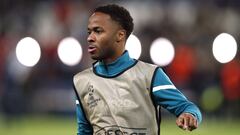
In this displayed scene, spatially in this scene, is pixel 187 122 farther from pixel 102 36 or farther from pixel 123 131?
pixel 102 36

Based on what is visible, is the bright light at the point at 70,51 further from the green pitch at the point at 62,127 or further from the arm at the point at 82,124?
the arm at the point at 82,124

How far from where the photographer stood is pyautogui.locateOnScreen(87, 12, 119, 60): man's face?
5.78m

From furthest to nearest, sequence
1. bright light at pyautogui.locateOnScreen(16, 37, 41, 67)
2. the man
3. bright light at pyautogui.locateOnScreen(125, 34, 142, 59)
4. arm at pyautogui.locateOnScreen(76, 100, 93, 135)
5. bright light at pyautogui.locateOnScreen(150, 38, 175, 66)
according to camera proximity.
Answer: bright light at pyautogui.locateOnScreen(150, 38, 175, 66) < bright light at pyautogui.locateOnScreen(16, 37, 41, 67) < bright light at pyautogui.locateOnScreen(125, 34, 142, 59) < arm at pyautogui.locateOnScreen(76, 100, 93, 135) < the man

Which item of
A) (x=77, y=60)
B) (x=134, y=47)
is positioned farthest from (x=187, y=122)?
(x=77, y=60)

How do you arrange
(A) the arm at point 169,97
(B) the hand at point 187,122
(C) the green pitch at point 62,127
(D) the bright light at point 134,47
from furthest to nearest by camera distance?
(D) the bright light at point 134,47 < (C) the green pitch at point 62,127 < (A) the arm at point 169,97 < (B) the hand at point 187,122

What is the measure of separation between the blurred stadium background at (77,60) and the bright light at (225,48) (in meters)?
0.02

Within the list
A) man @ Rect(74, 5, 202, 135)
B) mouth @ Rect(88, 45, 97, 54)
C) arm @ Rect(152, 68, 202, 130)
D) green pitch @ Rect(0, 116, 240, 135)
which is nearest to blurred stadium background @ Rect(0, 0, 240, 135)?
green pitch @ Rect(0, 116, 240, 135)

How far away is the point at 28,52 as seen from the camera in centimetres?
2005

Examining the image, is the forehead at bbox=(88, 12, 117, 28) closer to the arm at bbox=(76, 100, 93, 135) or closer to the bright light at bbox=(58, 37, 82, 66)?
the arm at bbox=(76, 100, 93, 135)

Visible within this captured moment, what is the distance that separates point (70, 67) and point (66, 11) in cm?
268

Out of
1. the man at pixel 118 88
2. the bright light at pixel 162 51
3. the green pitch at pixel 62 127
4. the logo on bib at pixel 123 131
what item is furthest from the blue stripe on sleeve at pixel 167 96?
the bright light at pixel 162 51

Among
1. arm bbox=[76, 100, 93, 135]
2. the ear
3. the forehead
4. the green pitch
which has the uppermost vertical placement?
the green pitch

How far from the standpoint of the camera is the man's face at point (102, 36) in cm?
578

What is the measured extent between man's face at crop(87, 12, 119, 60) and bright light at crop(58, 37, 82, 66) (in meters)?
14.2
